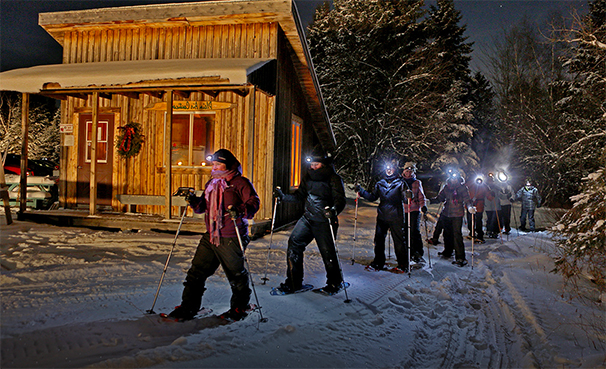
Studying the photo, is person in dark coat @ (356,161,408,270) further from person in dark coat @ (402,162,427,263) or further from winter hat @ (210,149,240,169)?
winter hat @ (210,149,240,169)

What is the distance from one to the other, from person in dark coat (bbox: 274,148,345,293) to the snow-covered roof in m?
3.10

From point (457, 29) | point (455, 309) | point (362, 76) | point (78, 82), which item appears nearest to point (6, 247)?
point (78, 82)

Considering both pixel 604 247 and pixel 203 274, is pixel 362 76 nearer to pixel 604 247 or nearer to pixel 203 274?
pixel 604 247

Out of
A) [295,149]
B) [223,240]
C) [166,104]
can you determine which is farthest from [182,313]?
[295,149]

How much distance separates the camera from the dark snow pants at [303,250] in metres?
5.55

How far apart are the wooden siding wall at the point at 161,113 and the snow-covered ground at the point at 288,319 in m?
3.62

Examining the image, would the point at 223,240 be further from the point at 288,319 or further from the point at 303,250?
the point at 303,250

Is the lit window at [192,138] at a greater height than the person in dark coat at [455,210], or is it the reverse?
the lit window at [192,138]

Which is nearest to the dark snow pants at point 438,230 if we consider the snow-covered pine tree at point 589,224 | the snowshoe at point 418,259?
the snowshoe at point 418,259

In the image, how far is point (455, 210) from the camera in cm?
846

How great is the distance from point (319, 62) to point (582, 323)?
84.2 ft

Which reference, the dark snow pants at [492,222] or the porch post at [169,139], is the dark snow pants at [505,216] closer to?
the dark snow pants at [492,222]

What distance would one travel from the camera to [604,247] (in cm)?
550

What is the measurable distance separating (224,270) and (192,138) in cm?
728
